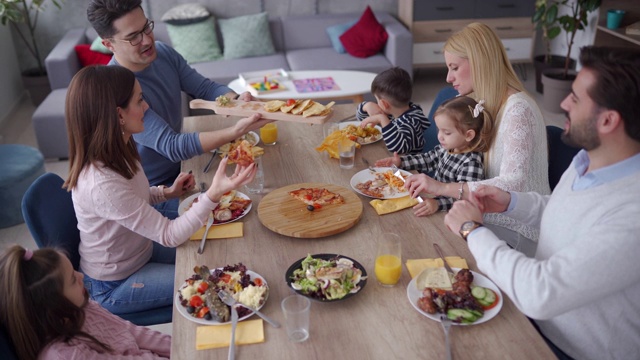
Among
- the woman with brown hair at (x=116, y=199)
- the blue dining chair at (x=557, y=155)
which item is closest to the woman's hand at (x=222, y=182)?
the woman with brown hair at (x=116, y=199)

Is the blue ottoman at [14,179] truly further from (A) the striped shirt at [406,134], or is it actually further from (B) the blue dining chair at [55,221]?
(A) the striped shirt at [406,134]

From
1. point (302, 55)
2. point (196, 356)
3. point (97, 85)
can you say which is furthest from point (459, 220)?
point (302, 55)

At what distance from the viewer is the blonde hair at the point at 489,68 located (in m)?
2.16

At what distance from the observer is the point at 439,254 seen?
1.72 m

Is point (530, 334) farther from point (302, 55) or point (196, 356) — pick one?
point (302, 55)

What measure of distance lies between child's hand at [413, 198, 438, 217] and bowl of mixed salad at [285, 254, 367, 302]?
16.1 inches

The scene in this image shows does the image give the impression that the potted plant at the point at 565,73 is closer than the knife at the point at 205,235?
No

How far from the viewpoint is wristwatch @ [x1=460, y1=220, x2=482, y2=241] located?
156 centimetres

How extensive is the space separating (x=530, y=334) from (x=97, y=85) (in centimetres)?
151

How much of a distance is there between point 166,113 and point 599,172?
1.96 meters

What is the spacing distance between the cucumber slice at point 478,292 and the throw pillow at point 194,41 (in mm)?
4339

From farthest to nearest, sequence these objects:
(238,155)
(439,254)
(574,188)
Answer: (238,155) < (439,254) < (574,188)

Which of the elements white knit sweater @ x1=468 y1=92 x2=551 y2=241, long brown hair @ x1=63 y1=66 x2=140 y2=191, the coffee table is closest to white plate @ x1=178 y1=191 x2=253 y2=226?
long brown hair @ x1=63 y1=66 x2=140 y2=191

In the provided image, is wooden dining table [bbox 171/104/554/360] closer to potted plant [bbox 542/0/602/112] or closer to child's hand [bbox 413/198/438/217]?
child's hand [bbox 413/198/438/217]
